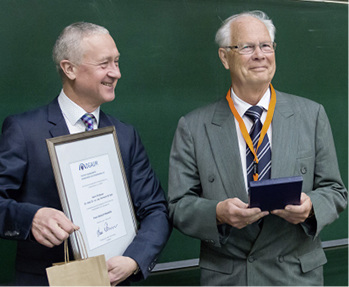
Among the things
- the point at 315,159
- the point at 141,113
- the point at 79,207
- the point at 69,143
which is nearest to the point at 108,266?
the point at 79,207

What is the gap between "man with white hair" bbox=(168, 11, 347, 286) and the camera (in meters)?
2.04

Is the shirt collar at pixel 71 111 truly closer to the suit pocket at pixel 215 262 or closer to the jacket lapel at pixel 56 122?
the jacket lapel at pixel 56 122

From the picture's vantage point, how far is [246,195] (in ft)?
6.68

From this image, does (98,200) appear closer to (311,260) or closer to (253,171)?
(253,171)

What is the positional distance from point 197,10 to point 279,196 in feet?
4.64

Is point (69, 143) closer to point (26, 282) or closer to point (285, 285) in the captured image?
point (26, 282)

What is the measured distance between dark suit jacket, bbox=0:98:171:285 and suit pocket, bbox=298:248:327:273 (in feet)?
1.82

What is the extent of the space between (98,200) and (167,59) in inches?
47.1

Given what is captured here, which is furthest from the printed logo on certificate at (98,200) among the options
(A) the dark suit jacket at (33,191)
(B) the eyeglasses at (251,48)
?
(B) the eyeglasses at (251,48)

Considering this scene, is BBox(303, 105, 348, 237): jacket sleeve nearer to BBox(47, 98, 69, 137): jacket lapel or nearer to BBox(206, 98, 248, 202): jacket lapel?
BBox(206, 98, 248, 202): jacket lapel

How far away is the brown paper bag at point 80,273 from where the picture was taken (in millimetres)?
1636

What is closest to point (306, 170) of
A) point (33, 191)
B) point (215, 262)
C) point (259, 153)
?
point (259, 153)

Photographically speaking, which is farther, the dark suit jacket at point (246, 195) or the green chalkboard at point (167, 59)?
the green chalkboard at point (167, 59)
